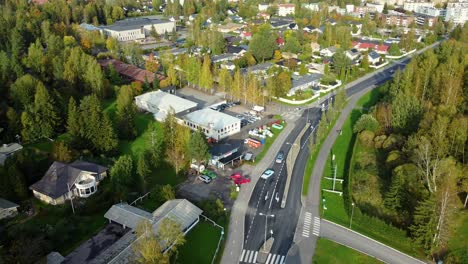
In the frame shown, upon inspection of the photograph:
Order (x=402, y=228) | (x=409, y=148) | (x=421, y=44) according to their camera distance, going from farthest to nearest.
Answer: (x=421, y=44) → (x=409, y=148) → (x=402, y=228)

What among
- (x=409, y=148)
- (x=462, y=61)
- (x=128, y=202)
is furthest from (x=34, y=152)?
(x=462, y=61)

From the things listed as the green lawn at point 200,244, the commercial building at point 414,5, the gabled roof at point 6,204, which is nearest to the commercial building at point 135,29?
the gabled roof at point 6,204

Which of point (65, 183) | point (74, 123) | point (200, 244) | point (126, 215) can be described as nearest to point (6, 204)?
point (65, 183)

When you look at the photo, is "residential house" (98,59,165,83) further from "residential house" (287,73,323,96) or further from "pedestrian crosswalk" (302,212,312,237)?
"pedestrian crosswalk" (302,212,312,237)

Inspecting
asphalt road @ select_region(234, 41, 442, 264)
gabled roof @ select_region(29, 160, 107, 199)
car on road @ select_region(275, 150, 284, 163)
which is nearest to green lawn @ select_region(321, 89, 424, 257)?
asphalt road @ select_region(234, 41, 442, 264)

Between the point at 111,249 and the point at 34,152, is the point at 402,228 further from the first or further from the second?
the point at 34,152

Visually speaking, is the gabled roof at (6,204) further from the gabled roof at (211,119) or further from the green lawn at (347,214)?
the green lawn at (347,214)

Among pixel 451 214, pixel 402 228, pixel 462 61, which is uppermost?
pixel 462 61
